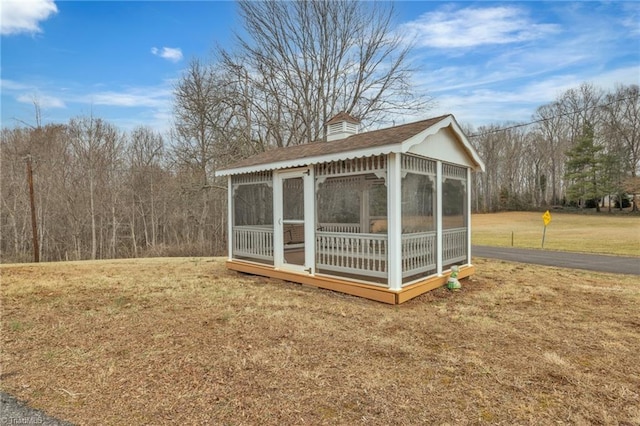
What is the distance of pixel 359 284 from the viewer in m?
5.86

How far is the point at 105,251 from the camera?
18.9 metres

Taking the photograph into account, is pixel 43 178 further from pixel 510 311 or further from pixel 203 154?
pixel 510 311

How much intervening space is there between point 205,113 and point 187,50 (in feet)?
15.4

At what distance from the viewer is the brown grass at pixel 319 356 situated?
2586mm

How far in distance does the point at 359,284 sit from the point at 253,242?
3.08 metres

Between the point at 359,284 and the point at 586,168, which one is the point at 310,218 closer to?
the point at 359,284

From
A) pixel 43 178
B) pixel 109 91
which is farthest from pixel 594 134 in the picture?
pixel 43 178

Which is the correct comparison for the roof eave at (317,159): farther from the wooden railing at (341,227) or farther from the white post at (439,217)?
the wooden railing at (341,227)

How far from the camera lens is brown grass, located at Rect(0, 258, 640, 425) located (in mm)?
2586

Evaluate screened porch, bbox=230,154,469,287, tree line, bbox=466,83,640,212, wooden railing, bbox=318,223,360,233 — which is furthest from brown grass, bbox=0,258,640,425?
tree line, bbox=466,83,640,212

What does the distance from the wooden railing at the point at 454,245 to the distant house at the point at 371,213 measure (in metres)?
0.02

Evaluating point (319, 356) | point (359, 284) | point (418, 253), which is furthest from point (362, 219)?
point (319, 356)

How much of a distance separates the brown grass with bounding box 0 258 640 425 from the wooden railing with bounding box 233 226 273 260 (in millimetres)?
1411

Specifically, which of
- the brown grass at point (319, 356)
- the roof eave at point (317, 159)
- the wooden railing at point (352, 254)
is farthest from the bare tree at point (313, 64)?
the brown grass at point (319, 356)
